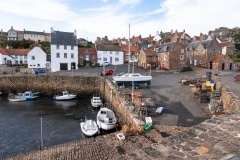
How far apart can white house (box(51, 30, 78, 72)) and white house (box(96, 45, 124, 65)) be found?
24.8 ft

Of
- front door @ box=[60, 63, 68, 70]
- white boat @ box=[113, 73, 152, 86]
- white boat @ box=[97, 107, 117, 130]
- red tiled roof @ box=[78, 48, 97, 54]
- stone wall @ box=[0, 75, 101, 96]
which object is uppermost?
red tiled roof @ box=[78, 48, 97, 54]

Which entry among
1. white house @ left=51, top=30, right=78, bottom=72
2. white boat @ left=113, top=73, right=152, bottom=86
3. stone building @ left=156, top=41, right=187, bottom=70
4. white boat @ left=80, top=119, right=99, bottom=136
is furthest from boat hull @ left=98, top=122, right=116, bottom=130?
white house @ left=51, top=30, right=78, bottom=72

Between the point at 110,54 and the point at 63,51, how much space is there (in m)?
14.4

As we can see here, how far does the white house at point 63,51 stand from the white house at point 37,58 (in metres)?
4.85

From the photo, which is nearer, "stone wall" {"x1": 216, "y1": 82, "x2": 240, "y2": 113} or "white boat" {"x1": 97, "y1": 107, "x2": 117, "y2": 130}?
"stone wall" {"x1": 216, "y1": 82, "x2": 240, "y2": 113}

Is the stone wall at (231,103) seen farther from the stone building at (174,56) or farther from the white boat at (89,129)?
the stone building at (174,56)

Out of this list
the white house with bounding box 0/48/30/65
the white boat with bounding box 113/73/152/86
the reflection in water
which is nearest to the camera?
the white boat with bounding box 113/73/152/86

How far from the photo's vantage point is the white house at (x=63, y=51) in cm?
5447

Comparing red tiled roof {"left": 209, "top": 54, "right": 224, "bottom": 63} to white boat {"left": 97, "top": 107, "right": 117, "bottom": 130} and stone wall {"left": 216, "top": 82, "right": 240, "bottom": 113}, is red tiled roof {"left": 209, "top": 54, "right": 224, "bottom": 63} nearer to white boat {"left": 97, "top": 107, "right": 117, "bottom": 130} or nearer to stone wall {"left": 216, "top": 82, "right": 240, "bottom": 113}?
stone wall {"left": 216, "top": 82, "right": 240, "bottom": 113}


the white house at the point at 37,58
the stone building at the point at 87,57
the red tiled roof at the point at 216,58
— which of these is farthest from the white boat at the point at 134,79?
the white house at the point at 37,58

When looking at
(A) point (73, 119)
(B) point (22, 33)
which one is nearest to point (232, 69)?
(A) point (73, 119)

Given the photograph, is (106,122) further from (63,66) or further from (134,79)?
(63,66)

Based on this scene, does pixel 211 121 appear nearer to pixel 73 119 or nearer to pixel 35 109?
pixel 73 119

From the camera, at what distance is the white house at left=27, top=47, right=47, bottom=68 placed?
5622cm
